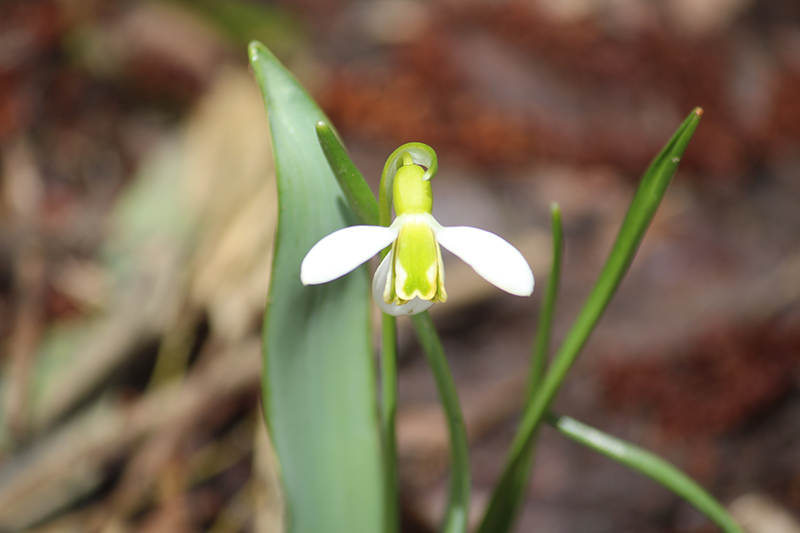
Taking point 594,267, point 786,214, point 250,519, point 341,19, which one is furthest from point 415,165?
point 341,19

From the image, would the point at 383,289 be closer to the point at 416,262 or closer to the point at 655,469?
the point at 416,262

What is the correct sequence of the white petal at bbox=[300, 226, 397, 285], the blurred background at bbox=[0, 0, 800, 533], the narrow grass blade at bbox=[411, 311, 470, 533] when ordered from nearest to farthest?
the white petal at bbox=[300, 226, 397, 285] → the narrow grass blade at bbox=[411, 311, 470, 533] → the blurred background at bbox=[0, 0, 800, 533]

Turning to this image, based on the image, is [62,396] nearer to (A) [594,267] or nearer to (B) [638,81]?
(A) [594,267]

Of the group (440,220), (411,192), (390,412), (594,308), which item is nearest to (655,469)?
(594,308)

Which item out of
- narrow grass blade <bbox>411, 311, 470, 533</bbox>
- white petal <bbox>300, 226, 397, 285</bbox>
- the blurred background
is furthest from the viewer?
the blurred background

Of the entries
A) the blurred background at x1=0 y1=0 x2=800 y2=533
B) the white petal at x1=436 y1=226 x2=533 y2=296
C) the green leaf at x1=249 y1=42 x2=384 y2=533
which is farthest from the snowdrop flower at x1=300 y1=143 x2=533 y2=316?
the blurred background at x1=0 y1=0 x2=800 y2=533

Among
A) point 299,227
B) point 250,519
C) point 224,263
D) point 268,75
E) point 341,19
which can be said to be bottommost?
point 250,519

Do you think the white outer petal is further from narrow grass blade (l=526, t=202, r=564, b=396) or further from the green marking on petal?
narrow grass blade (l=526, t=202, r=564, b=396)
